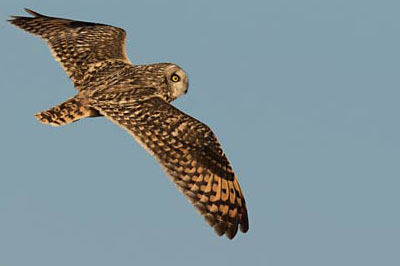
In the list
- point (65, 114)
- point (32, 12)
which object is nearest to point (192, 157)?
point (65, 114)

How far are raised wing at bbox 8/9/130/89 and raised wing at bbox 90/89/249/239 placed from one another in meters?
2.39

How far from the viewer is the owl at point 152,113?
55.2 ft

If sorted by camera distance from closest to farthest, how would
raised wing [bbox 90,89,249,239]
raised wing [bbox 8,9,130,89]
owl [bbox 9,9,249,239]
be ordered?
raised wing [bbox 90,89,249,239]
owl [bbox 9,9,249,239]
raised wing [bbox 8,9,130,89]

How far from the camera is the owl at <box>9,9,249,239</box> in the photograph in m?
16.8

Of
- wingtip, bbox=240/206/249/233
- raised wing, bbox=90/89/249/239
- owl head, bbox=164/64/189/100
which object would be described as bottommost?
wingtip, bbox=240/206/249/233

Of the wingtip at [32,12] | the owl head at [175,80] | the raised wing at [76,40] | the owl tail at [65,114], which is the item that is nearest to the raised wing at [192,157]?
the owl tail at [65,114]

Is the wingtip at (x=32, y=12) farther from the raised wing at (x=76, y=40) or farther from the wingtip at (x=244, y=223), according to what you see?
the wingtip at (x=244, y=223)

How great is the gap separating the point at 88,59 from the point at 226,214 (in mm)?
4954

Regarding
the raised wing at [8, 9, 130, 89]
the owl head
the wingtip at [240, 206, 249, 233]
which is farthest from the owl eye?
the wingtip at [240, 206, 249, 233]

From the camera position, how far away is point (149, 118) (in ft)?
57.3

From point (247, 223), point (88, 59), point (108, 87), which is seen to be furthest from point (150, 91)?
point (247, 223)

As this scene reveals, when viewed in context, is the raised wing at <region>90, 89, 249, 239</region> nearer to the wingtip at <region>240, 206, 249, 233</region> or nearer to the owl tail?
the wingtip at <region>240, 206, 249, 233</region>

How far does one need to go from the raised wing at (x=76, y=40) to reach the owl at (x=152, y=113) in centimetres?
2

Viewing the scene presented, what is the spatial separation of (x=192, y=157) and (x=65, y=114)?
2.74m
